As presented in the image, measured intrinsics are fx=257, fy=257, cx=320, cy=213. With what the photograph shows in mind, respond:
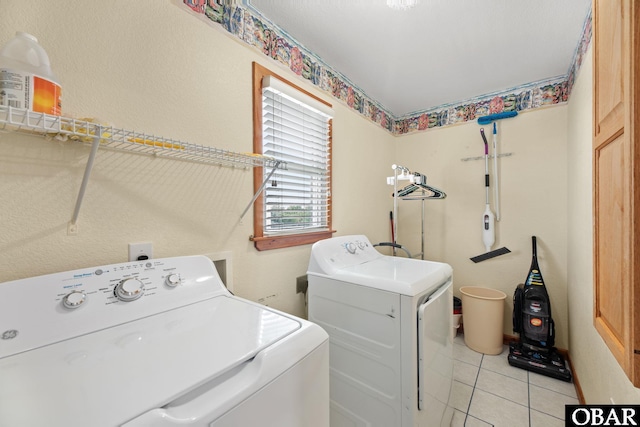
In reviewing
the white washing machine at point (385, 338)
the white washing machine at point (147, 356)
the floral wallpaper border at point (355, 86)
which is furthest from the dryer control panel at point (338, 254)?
the floral wallpaper border at point (355, 86)

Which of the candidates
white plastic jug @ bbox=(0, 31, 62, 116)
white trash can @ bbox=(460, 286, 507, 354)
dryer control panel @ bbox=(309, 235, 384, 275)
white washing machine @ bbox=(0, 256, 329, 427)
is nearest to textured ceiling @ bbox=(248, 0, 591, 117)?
white plastic jug @ bbox=(0, 31, 62, 116)

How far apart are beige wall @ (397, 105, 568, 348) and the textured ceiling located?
0.50 metres

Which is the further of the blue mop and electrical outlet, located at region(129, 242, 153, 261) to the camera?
the blue mop

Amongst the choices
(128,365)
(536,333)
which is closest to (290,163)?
(128,365)

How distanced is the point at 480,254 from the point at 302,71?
7.92 feet

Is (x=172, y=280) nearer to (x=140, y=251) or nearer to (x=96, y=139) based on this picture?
(x=140, y=251)

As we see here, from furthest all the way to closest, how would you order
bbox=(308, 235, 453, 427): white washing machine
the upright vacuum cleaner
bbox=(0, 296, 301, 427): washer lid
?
1. the upright vacuum cleaner
2. bbox=(308, 235, 453, 427): white washing machine
3. bbox=(0, 296, 301, 427): washer lid

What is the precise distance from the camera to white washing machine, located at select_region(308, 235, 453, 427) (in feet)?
4.01

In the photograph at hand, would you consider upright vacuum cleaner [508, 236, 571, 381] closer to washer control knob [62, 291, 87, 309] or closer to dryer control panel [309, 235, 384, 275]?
dryer control panel [309, 235, 384, 275]

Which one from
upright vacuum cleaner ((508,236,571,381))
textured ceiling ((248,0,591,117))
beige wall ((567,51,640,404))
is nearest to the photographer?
beige wall ((567,51,640,404))

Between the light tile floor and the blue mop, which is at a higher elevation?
the blue mop

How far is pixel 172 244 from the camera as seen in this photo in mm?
1159

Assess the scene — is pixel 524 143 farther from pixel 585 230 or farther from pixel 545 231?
pixel 585 230

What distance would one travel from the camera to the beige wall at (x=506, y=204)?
2311 millimetres
